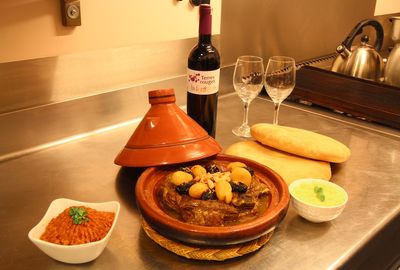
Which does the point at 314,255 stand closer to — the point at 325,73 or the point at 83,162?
the point at 83,162

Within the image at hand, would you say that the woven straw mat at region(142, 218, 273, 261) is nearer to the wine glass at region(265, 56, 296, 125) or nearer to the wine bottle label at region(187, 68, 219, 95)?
the wine bottle label at region(187, 68, 219, 95)

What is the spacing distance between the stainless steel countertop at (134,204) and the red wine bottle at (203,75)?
0.47ft

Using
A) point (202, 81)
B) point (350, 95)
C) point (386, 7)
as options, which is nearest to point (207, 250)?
point (202, 81)

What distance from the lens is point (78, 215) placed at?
629 millimetres

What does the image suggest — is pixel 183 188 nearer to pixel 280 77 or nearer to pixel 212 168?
pixel 212 168

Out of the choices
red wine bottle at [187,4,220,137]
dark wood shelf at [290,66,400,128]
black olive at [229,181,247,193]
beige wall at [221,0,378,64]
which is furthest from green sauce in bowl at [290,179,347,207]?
beige wall at [221,0,378,64]

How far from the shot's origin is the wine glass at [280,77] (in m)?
1.06

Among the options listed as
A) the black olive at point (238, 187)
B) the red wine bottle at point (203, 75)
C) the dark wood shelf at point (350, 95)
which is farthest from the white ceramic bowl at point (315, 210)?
the dark wood shelf at point (350, 95)

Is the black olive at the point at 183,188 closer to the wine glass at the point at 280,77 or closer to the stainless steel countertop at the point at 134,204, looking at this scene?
the stainless steel countertop at the point at 134,204

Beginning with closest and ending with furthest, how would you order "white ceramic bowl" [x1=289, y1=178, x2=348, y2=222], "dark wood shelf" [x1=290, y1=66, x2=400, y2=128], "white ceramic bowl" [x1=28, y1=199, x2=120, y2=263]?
"white ceramic bowl" [x1=28, y1=199, x2=120, y2=263]
"white ceramic bowl" [x1=289, y1=178, x2=348, y2=222]
"dark wood shelf" [x1=290, y1=66, x2=400, y2=128]

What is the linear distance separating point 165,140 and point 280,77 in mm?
400

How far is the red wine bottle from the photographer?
0.90 metres

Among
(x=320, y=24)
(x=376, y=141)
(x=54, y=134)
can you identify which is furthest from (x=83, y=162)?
(x=320, y=24)

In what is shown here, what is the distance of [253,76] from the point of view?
3.50 feet
